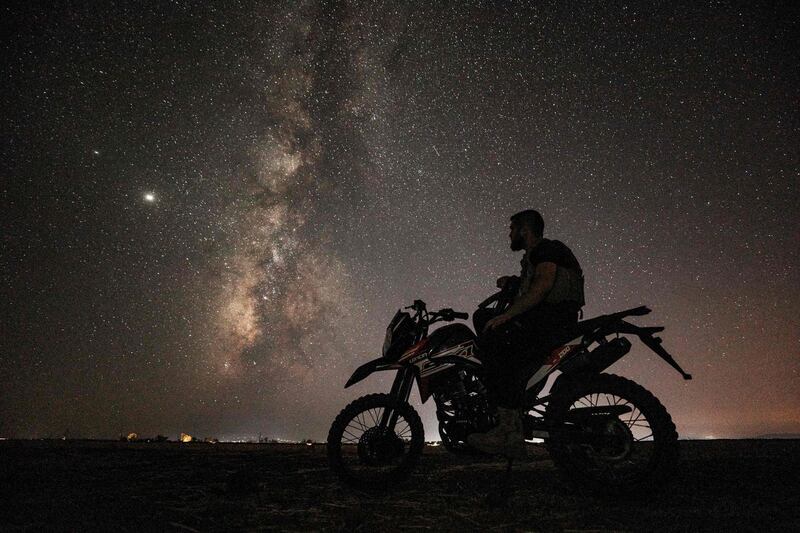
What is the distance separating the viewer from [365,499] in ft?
10.0

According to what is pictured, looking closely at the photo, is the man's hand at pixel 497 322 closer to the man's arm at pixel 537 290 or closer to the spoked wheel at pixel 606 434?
the man's arm at pixel 537 290

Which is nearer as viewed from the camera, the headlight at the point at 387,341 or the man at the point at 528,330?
the man at the point at 528,330

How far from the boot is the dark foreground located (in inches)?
12.0

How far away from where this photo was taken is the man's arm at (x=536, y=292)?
132 inches

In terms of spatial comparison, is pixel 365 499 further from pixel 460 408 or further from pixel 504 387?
pixel 504 387

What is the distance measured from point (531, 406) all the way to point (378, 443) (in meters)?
1.42

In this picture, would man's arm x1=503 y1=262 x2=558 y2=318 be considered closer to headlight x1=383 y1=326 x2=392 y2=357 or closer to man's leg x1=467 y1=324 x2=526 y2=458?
man's leg x1=467 y1=324 x2=526 y2=458

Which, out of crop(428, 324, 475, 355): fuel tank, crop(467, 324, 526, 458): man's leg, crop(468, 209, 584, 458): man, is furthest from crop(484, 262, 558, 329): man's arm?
crop(428, 324, 475, 355): fuel tank

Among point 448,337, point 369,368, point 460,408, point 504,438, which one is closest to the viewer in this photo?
point 504,438

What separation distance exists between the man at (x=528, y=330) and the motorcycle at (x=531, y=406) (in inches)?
4.5

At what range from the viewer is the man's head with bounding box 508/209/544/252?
3.92 m

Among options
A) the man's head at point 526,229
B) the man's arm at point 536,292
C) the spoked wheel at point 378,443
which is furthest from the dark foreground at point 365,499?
the man's head at point 526,229

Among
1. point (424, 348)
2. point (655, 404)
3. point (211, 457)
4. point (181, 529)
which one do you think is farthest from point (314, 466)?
point (655, 404)

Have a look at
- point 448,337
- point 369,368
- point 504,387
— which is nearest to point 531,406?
point 504,387
